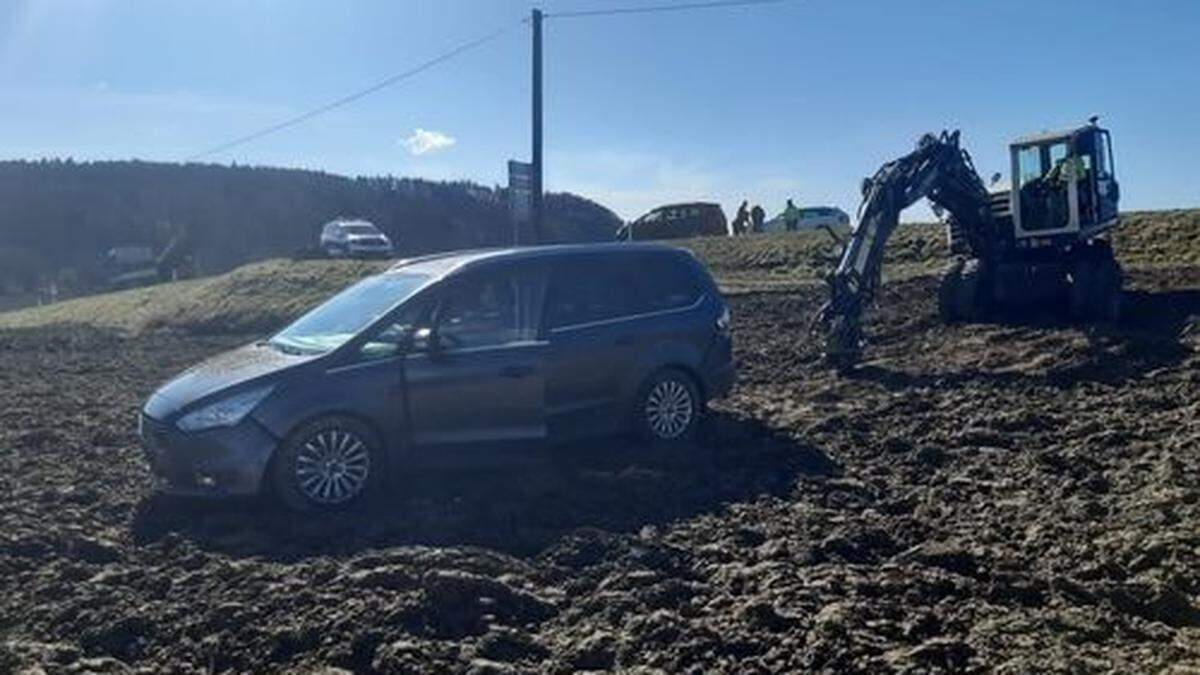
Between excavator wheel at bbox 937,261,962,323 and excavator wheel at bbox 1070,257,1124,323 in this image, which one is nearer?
excavator wheel at bbox 1070,257,1124,323

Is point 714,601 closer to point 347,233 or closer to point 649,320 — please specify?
point 649,320

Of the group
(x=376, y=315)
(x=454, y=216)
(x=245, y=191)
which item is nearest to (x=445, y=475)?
(x=376, y=315)

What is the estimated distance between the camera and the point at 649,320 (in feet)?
36.0

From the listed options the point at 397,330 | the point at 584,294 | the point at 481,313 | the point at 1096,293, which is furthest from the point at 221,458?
the point at 1096,293

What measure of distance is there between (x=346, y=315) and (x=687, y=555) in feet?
12.4

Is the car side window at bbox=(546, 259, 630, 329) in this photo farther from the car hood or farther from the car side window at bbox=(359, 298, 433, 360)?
the car hood

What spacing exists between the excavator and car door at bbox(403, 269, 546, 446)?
7840mm

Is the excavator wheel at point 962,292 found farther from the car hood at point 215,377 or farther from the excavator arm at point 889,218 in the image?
the car hood at point 215,377

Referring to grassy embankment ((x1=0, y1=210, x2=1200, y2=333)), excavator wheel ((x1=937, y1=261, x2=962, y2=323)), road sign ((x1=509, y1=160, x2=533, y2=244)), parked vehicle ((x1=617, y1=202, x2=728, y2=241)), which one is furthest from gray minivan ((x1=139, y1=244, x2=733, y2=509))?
parked vehicle ((x1=617, y1=202, x2=728, y2=241))

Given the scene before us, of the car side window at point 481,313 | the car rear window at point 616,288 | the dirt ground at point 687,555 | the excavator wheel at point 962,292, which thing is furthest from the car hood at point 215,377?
the excavator wheel at point 962,292

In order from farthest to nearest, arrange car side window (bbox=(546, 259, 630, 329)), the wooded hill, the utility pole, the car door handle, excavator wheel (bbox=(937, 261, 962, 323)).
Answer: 1. the wooded hill
2. the utility pole
3. excavator wheel (bbox=(937, 261, 962, 323))
4. car side window (bbox=(546, 259, 630, 329))
5. the car door handle

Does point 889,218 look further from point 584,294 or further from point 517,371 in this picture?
point 517,371

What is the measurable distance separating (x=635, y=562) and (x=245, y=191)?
11194 centimetres

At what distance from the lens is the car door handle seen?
987cm
